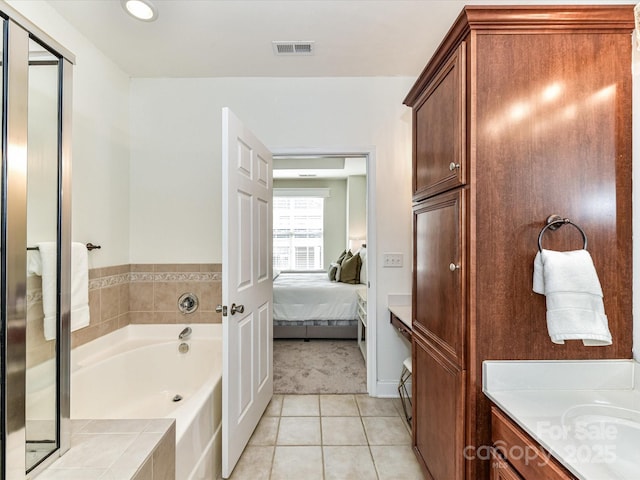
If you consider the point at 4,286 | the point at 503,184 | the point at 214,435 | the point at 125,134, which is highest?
the point at 125,134

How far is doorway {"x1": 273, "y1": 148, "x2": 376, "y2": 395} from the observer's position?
2.60 m

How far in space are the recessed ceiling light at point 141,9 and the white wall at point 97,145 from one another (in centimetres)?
46

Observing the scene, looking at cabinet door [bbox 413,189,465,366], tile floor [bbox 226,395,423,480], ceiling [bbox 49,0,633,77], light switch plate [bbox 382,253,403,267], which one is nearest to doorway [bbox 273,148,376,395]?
light switch plate [bbox 382,253,403,267]

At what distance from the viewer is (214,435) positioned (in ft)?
5.88

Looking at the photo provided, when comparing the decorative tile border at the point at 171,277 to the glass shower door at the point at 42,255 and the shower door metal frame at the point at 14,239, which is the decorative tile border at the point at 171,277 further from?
the shower door metal frame at the point at 14,239

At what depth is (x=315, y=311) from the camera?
151 inches

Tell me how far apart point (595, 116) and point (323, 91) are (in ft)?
6.29

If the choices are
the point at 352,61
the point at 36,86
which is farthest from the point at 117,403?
the point at 352,61

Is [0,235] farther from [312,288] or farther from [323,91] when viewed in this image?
[312,288]

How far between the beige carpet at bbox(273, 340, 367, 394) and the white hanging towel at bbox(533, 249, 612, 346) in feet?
6.44

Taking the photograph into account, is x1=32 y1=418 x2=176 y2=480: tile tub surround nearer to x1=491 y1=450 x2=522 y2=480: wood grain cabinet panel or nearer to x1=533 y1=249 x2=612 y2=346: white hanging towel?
x1=491 y1=450 x2=522 y2=480: wood grain cabinet panel

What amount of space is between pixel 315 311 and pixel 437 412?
250cm

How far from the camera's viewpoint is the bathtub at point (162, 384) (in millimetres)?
1567

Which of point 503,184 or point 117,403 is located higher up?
point 503,184
